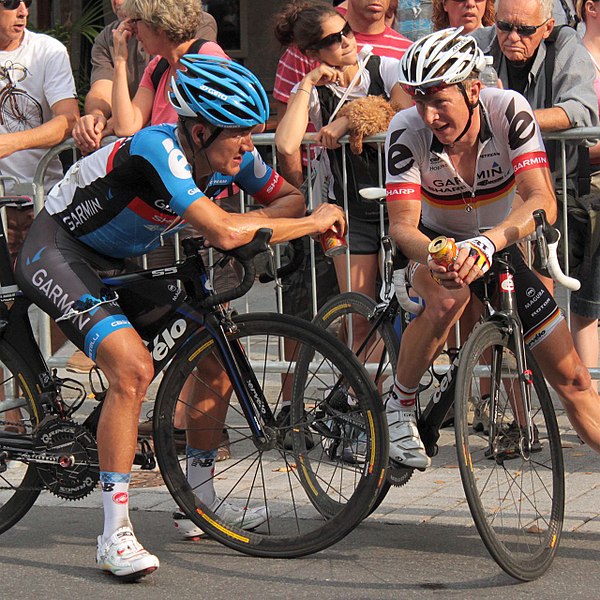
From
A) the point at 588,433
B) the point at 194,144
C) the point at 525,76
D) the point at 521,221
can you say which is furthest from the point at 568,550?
the point at 525,76

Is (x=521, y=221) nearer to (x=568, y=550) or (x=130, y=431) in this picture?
(x=568, y=550)

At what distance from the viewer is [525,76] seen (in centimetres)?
654

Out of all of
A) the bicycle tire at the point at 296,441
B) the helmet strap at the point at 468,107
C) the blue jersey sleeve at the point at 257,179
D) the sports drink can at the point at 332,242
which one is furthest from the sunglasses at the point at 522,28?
the bicycle tire at the point at 296,441

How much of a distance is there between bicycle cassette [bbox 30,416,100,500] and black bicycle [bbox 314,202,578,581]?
1167mm

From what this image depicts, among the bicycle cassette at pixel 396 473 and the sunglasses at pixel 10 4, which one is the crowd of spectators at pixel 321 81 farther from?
the bicycle cassette at pixel 396 473

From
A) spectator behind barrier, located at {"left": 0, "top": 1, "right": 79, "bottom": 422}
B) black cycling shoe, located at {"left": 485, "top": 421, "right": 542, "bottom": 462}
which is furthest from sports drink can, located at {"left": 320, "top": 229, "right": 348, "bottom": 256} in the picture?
spectator behind barrier, located at {"left": 0, "top": 1, "right": 79, "bottom": 422}

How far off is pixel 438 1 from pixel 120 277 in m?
3.05

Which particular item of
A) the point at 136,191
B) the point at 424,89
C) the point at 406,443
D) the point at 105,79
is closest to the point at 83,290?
the point at 136,191

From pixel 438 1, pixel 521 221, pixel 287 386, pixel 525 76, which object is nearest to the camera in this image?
pixel 521 221

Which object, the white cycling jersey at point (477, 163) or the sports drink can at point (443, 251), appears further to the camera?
the white cycling jersey at point (477, 163)

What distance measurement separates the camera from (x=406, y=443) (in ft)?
16.9

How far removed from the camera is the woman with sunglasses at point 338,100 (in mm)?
6582

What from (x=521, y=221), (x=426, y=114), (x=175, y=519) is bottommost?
(x=175, y=519)

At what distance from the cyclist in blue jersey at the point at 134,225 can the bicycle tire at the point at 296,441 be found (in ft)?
0.53
